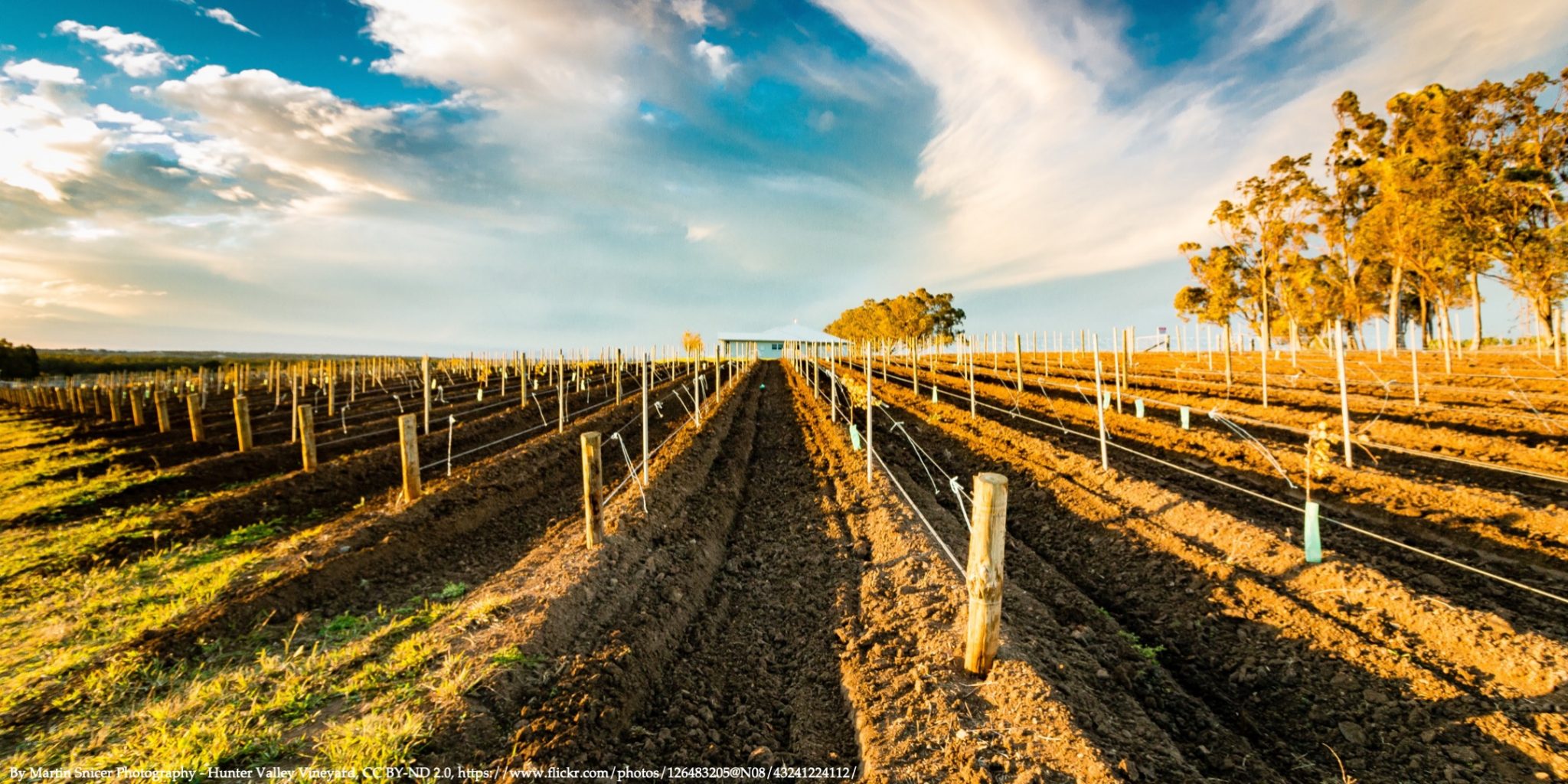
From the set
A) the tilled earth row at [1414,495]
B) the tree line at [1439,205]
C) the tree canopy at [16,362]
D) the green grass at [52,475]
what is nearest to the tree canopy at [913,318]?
the tree line at [1439,205]

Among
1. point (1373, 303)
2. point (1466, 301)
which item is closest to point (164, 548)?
point (1373, 303)

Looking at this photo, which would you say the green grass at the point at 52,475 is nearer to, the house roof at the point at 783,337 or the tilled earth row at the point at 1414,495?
the tilled earth row at the point at 1414,495

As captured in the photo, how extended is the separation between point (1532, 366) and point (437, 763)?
101 ft

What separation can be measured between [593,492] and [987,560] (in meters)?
4.51

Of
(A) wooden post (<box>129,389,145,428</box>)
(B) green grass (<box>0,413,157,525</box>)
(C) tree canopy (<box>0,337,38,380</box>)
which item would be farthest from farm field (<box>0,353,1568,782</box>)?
(C) tree canopy (<box>0,337,38,380</box>)

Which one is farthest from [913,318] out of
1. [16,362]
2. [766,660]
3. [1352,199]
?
[16,362]

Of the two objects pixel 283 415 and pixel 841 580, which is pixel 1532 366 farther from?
pixel 283 415

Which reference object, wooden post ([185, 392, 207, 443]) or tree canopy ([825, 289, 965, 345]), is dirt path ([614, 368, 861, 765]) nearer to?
wooden post ([185, 392, 207, 443])

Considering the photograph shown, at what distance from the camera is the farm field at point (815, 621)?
12.1 ft

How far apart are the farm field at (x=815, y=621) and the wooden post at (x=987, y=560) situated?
28 centimetres

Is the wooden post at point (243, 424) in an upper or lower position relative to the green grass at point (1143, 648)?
upper

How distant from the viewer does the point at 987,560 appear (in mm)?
3918

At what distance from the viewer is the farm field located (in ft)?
12.1

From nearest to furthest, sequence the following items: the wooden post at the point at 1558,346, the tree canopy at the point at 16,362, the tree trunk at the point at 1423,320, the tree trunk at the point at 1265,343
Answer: the tree trunk at the point at 1265,343 → the wooden post at the point at 1558,346 → the tree trunk at the point at 1423,320 → the tree canopy at the point at 16,362
